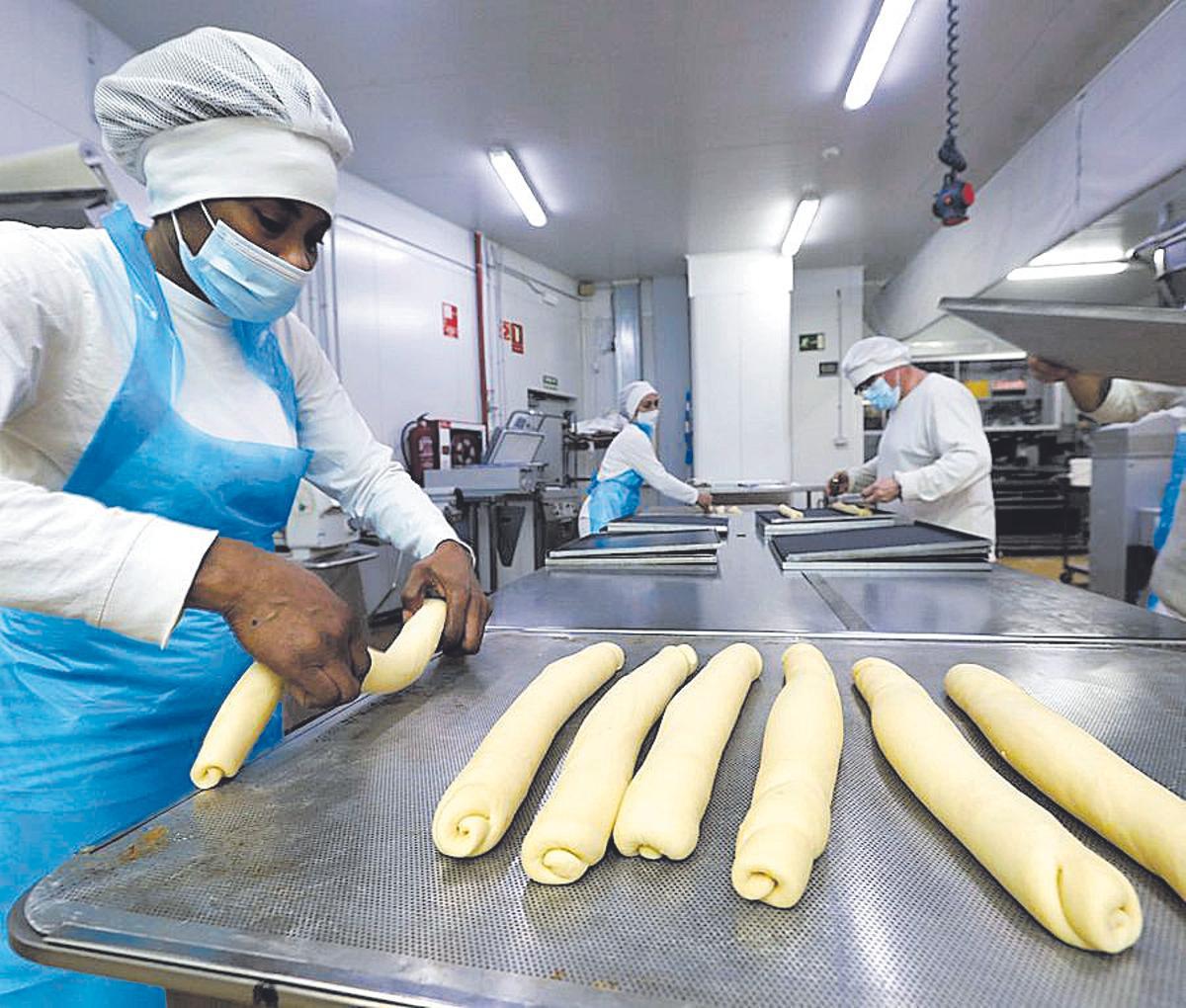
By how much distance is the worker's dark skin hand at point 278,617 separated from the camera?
0.70 m

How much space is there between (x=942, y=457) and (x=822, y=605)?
1.82 metres

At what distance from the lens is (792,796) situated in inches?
23.2

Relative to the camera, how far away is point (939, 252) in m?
5.94

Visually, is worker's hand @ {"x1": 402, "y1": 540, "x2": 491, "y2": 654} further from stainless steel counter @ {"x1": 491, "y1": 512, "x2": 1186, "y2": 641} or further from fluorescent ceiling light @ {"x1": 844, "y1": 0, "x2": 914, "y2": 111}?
fluorescent ceiling light @ {"x1": 844, "y1": 0, "x2": 914, "y2": 111}

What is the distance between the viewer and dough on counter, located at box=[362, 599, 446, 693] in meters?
0.87

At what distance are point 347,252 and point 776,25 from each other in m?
2.89

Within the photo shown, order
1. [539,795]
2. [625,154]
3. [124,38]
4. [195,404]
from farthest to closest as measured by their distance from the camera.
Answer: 1. [625,154]
2. [124,38]
3. [195,404]
4. [539,795]

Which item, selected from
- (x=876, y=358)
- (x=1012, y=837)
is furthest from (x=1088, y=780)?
(x=876, y=358)

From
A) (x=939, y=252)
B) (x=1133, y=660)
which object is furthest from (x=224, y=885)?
(x=939, y=252)

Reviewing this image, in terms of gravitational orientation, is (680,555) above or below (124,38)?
below

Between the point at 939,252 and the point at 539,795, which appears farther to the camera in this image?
the point at 939,252

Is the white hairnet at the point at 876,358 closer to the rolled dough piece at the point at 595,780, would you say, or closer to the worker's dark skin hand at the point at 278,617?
the rolled dough piece at the point at 595,780

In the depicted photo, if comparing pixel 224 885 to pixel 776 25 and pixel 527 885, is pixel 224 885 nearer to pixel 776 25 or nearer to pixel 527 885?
pixel 527 885

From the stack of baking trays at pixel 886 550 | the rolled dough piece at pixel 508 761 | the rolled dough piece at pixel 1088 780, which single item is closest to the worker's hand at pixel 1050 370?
the stack of baking trays at pixel 886 550
